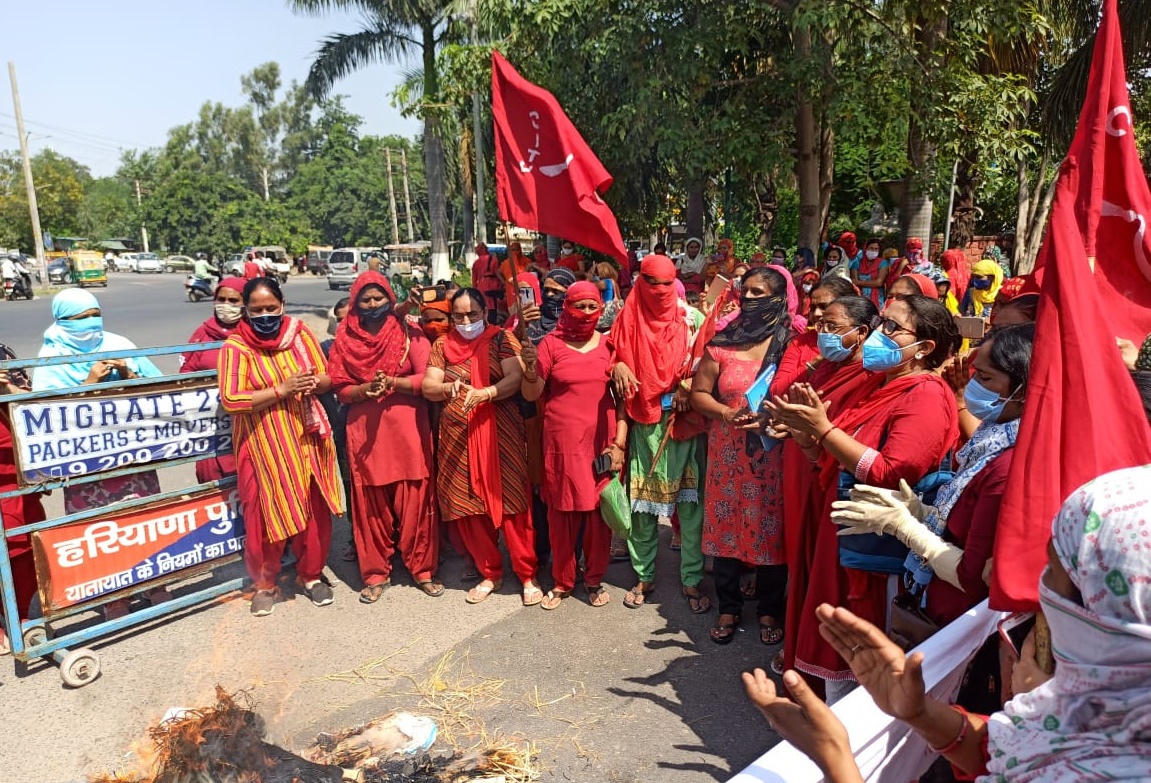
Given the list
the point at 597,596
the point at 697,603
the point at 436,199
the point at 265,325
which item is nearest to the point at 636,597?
the point at 597,596

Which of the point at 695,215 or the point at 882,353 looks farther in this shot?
the point at 695,215

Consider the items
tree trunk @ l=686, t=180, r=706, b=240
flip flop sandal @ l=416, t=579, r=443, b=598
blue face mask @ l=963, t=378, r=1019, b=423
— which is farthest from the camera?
→ tree trunk @ l=686, t=180, r=706, b=240

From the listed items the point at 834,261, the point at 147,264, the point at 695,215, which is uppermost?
the point at 147,264

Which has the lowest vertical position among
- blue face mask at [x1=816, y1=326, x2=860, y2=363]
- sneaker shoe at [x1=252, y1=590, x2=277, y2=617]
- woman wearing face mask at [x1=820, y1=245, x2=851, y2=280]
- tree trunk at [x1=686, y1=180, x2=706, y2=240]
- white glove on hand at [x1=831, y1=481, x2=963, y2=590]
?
sneaker shoe at [x1=252, y1=590, x2=277, y2=617]

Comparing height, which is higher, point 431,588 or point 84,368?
point 84,368

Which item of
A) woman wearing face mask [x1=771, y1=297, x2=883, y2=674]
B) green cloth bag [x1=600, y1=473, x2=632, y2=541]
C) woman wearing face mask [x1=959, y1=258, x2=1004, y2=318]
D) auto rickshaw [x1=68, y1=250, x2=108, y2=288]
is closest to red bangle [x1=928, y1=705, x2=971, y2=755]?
woman wearing face mask [x1=771, y1=297, x2=883, y2=674]

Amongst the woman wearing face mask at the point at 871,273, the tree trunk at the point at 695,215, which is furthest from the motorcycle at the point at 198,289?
the woman wearing face mask at the point at 871,273

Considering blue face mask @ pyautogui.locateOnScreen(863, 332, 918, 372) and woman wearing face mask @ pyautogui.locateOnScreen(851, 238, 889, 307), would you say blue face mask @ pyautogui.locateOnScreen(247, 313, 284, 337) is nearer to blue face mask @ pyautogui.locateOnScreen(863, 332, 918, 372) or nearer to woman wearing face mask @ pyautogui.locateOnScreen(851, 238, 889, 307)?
blue face mask @ pyautogui.locateOnScreen(863, 332, 918, 372)

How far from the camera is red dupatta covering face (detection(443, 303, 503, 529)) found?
13.5ft

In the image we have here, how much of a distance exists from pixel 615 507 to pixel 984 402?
Result: 202 centimetres

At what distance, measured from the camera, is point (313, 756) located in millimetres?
2807

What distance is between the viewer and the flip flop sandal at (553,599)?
4117mm

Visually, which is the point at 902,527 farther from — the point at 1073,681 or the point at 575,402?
the point at 575,402

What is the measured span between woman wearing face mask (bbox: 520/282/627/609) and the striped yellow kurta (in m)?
1.27
